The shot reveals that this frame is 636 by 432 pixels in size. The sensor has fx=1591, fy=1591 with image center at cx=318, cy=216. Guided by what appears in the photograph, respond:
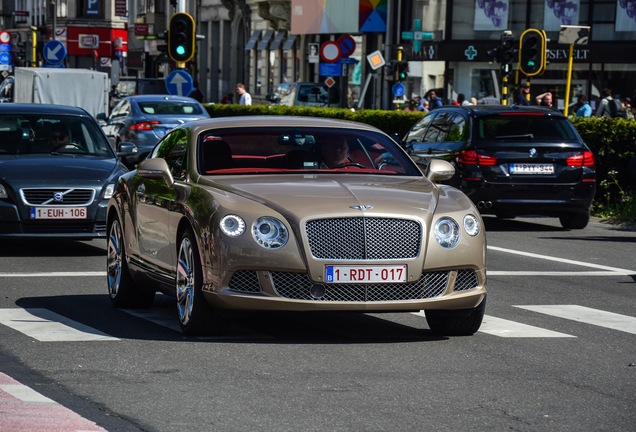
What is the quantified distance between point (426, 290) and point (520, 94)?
24239 millimetres

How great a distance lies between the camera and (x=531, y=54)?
1293 inches

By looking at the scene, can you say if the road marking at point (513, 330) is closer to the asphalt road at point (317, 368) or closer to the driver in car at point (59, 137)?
the asphalt road at point (317, 368)

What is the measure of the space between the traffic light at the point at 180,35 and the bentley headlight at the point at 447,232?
22227 mm

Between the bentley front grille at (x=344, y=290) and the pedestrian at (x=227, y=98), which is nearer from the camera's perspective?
the bentley front grille at (x=344, y=290)

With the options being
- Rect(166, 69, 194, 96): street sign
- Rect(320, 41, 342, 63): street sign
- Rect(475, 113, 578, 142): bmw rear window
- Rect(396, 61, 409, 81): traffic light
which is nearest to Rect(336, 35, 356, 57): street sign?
Rect(320, 41, 342, 63): street sign

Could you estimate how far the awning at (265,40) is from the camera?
67.9m

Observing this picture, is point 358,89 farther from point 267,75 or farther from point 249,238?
point 249,238

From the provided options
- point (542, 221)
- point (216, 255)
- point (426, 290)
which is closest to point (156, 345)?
point (216, 255)

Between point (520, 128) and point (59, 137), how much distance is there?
6.41 metres

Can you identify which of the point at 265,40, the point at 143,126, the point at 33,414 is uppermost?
the point at 33,414

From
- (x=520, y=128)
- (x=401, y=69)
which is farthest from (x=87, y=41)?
(x=520, y=128)

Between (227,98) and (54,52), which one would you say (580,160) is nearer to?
(54,52)

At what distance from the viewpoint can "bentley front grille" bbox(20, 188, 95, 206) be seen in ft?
51.3

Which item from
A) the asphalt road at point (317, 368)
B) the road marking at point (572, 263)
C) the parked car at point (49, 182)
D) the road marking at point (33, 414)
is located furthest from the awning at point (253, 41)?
the road marking at point (33, 414)
